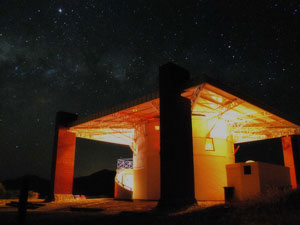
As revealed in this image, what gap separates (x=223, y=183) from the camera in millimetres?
21312

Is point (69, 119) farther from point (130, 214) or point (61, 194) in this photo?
point (130, 214)

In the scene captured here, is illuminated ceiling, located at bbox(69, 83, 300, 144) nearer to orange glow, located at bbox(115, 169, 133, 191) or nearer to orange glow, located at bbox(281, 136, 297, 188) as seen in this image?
orange glow, located at bbox(281, 136, 297, 188)

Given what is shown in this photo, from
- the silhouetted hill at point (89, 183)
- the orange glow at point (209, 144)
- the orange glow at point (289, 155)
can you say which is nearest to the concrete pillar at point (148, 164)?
the orange glow at point (209, 144)

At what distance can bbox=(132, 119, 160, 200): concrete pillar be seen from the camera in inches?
890

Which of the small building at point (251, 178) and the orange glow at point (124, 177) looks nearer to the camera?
the small building at point (251, 178)

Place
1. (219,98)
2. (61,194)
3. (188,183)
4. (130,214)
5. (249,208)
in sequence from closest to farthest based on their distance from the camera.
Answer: (249,208)
(130,214)
(188,183)
(219,98)
(61,194)

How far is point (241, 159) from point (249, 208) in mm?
43926

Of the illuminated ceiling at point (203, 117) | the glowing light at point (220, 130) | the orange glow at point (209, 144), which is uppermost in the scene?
the illuminated ceiling at point (203, 117)

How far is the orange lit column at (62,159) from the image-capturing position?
25781 millimetres

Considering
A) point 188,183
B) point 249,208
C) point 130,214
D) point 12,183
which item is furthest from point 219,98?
point 12,183

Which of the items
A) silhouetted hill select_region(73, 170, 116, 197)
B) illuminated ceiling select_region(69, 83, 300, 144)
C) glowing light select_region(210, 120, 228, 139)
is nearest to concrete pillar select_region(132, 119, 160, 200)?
illuminated ceiling select_region(69, 83, 300, 144)

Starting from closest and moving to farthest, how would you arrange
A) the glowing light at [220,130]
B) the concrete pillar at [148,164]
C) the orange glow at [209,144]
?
1. the orange glow at [209,144]
2. the glowing light at [220,130]
3. the concrete pillar at [148,164]

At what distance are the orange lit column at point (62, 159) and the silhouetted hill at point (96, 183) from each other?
6862 cm

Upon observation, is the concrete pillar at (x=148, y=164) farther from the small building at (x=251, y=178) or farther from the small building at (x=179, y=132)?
the small building at (x=251, y=178)
